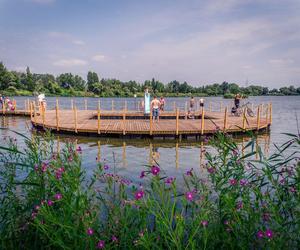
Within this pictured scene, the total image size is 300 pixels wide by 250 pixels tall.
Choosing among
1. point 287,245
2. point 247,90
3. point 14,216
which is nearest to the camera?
point 287,245

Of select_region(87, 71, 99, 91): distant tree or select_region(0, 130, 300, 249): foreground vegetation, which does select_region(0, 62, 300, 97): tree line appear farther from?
select_region(0, 130, 300, 249): foreground vegetation

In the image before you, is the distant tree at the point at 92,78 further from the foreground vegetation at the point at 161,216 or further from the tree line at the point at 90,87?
the foreground vegetation at the point at 161,216

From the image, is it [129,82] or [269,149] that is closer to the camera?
[269,149]

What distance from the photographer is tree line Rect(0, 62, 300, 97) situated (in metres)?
96.3

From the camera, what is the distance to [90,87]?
420 feet

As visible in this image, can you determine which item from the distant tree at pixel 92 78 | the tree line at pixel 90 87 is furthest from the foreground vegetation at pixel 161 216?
the distant tree at pixel 92 78

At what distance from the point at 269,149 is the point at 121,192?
13563mm

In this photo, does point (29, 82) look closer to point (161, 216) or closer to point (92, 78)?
point (92, 78)

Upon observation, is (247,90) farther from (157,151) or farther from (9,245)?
(9,245)

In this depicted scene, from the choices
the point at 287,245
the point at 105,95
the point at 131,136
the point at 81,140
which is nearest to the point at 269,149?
the point at 131,136

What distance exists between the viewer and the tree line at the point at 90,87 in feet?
316

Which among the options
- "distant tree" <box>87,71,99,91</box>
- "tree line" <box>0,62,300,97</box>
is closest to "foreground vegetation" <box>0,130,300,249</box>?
"tree line" <box>0,62,300,97</box>

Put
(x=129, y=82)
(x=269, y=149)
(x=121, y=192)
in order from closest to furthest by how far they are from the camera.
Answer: (x=121, y=192) < (x=269, y=149) < (x=129, y=82)

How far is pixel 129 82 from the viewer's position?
133 metres
